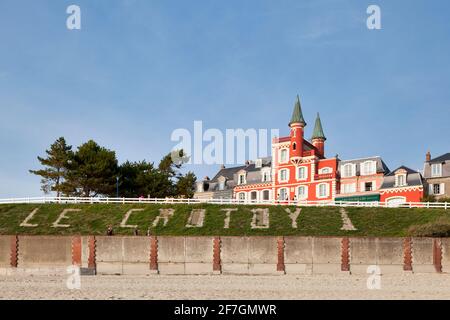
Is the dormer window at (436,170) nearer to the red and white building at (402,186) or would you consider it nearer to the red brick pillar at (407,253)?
the red and white building at (402,186)

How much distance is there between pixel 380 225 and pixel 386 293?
2894 cm

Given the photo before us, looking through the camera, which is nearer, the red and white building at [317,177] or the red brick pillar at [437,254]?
the red brick pillar at [437,254]

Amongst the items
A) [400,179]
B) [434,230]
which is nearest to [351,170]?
[400,179]

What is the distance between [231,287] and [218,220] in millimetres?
27097

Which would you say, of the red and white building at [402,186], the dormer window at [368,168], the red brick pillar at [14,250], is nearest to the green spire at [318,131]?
the dormer window at [368,168]

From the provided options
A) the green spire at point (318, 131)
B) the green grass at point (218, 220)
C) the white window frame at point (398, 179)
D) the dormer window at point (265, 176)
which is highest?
the green spire at point (318, 131)

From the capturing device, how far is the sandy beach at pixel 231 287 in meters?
24.4

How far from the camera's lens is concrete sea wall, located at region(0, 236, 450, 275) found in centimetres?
3812

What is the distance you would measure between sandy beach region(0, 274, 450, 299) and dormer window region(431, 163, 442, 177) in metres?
45.6

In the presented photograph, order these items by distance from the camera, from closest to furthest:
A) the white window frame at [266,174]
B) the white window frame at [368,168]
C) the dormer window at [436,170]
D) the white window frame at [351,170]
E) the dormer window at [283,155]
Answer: the dormer window at [436,170], the white window frame at [368,168], the white window frame at [351,170], the dormer window at [283,155], the white window frame at [266,174]

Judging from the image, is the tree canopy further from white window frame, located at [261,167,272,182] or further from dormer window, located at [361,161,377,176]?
dormer window, located at [361,161,377,176]

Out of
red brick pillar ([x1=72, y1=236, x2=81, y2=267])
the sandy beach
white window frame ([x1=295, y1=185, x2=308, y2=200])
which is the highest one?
white window frame ([x1=295, y1=185, x2=308, y2=200])

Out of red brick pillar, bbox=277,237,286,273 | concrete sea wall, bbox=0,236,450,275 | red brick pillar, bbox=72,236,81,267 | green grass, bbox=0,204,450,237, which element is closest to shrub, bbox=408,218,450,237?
green grass, bbox=0,204,450,237
